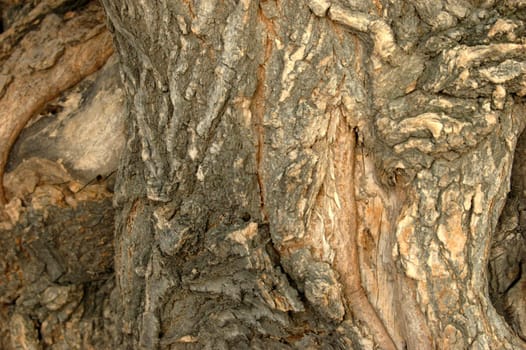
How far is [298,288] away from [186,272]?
0.37 m

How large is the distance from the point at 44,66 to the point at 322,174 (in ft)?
4.10

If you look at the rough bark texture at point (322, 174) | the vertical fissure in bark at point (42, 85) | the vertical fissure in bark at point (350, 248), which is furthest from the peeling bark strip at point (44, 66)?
the vertical fissure in bark at point (350, 248)

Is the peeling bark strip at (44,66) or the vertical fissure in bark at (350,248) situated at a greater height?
the peeling bark strip at (44,66)

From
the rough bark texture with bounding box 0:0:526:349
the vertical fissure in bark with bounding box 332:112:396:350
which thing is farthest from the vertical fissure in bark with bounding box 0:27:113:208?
the vertical fissure in bark with bounding box 332:112:396:350

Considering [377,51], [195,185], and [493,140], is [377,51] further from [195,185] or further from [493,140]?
[195,185]

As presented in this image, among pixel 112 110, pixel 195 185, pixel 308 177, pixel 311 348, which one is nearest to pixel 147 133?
pixel 195 185

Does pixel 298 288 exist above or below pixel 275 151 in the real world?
below

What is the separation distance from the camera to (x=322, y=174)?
1.69 m

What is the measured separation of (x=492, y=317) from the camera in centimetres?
165

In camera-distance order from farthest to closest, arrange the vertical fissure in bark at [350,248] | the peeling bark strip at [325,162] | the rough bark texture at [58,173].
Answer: the rough bark texture at [58,173], the vertical fissure in bark at [350,248], the peeling bark strip at [325,162]

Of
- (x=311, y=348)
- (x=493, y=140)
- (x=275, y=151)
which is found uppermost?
(x=493, y=140)

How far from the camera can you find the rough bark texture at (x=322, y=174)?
5.19ft

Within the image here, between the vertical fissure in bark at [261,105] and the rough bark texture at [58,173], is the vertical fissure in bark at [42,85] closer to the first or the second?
the rough bark texture at [58,173]

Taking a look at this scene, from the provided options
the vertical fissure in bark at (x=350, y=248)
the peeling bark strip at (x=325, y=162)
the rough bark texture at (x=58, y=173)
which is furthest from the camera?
the rough bark texture at (x=58, y=173)
